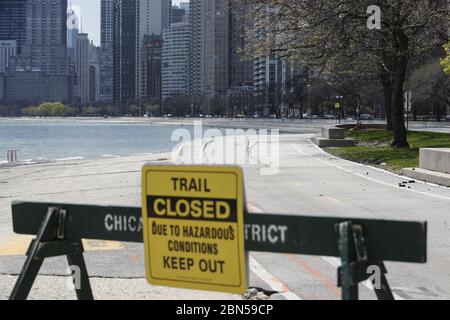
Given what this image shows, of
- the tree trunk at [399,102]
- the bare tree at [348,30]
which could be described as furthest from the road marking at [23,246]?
the tree trunk at [399,102]

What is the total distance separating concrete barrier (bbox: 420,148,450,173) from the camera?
58.2 ft

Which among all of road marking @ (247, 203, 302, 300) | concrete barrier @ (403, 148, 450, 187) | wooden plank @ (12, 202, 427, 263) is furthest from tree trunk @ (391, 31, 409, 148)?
wooden plank @ (12, 202, 427, 263)

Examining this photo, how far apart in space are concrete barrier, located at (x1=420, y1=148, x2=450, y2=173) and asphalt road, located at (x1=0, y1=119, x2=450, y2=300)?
41.3 inches

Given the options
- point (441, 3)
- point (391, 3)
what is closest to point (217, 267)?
point (391, 3)

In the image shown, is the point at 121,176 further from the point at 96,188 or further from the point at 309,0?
the point at 309,0

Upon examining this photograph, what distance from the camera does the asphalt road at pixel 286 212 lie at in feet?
22.8

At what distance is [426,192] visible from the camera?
15352mm

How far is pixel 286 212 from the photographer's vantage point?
6938 mm

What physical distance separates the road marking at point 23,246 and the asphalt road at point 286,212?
13mm

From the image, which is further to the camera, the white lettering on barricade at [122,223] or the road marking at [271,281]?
the road marking at [271,281]

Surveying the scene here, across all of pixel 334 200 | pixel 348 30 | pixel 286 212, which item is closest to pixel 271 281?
pixel 286 212

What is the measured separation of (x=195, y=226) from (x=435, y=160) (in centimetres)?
1510
